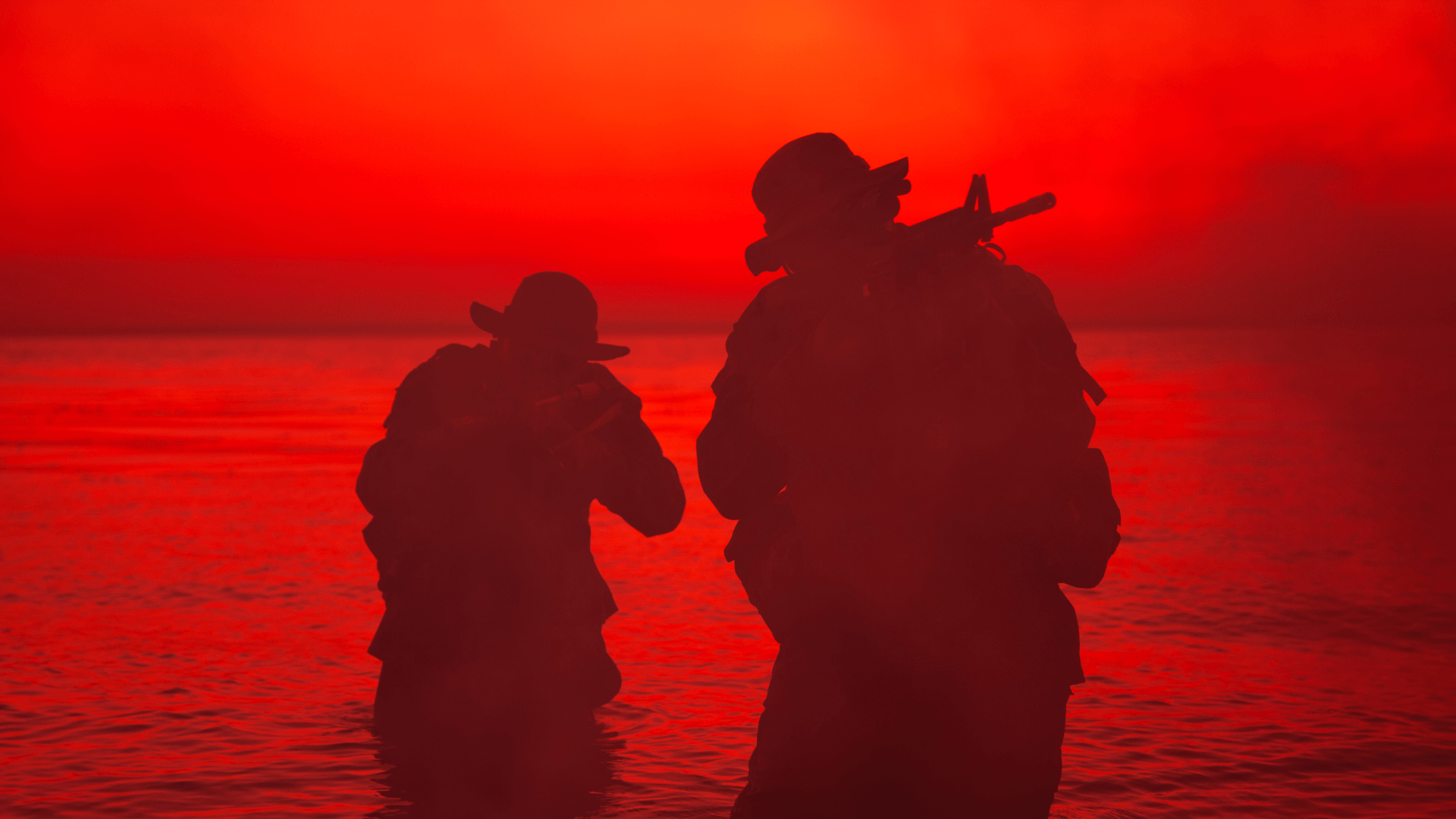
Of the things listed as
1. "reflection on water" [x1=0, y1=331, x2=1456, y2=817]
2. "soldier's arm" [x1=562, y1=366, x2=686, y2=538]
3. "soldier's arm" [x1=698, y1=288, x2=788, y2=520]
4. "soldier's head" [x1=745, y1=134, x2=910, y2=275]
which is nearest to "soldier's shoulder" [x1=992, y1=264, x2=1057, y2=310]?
"soldier's head" [x1=745, y1=134, x2=910, y2=275]

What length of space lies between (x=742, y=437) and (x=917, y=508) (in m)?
0.49

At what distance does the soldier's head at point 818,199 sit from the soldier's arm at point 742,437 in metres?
0.15

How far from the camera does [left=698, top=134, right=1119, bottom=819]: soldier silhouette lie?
2889 mm

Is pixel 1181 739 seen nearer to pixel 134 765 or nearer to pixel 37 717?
pixel 134 765

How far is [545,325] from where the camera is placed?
228 inches

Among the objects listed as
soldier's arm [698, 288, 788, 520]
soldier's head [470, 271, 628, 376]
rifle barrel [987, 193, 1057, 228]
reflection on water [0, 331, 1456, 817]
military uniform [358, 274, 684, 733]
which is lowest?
reflection on water [0, 331, 1456, 817]

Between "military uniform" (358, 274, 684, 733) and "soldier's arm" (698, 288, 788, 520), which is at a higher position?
"soldier's arm" (698, 288, 788, 520)

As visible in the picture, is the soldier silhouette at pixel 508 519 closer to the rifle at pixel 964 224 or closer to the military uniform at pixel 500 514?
the military uniform at pixel 500 514

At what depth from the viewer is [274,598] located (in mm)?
13422

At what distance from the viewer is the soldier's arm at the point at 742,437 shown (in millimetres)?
3072

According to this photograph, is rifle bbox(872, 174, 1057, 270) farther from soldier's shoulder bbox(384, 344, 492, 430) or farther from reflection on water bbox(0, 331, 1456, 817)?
reflection on water bbox(0, 331, 1456, 817)

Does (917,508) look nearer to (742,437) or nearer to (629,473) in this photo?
(742,437)

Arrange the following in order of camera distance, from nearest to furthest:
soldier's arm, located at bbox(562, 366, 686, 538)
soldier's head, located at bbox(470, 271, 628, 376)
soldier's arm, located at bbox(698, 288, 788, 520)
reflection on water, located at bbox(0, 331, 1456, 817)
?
soldier's arm, located at bbox(698, 288, 788, 520) < soldier's arm, located at bbox(562, 366, 686, 538) < soldier's head, located at bbox(470, 271, 628, 376) < reflection on water, located at bbox(0, 331, 1456, 817)

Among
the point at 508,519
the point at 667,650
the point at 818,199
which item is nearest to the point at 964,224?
the point at 818,199
